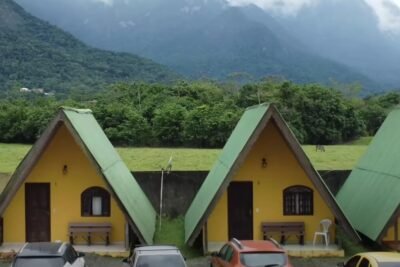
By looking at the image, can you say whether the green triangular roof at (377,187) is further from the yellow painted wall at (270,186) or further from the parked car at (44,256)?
the parked car at (44,256)

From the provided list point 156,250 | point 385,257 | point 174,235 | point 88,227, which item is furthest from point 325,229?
point 156,250

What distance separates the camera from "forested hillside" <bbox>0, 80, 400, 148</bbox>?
4775 centimetres

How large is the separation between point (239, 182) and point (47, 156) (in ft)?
20.8

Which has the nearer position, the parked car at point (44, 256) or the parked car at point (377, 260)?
the parked car at point (377, 260)

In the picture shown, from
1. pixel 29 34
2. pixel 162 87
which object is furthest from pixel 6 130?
pixel 29 34

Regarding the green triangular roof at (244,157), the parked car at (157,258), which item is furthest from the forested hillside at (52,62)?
the parked car at (157,258)

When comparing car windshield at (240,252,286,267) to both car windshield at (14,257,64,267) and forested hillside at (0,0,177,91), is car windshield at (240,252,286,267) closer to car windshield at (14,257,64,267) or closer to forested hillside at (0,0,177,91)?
car windshield at (14,257,64,267)

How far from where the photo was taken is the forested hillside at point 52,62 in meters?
101

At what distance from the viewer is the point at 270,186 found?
67.9 feet

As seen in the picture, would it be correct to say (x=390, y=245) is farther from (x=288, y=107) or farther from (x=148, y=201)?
(x=288, y=107)

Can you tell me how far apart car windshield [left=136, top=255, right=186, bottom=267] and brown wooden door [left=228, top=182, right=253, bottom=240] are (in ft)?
24.2

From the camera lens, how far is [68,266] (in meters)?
13.9

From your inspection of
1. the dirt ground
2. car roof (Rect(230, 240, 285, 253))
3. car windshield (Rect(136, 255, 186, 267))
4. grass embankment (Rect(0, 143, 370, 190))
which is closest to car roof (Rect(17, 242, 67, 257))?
car windshield (Rect(136, 255, 186, 267))

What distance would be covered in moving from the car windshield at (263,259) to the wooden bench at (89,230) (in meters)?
7.34
